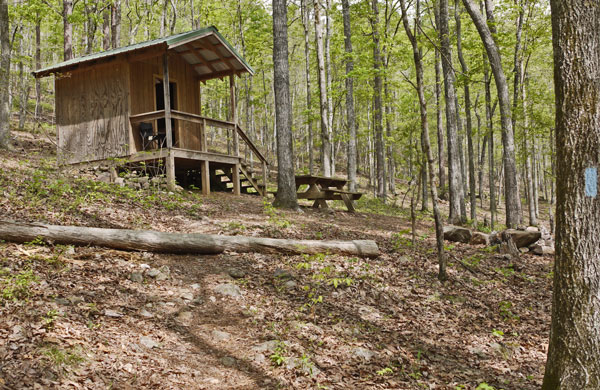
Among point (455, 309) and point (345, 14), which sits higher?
point (345, 14)

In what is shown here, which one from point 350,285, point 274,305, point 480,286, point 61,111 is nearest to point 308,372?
point 274,305

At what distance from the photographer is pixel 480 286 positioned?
677 centimetres

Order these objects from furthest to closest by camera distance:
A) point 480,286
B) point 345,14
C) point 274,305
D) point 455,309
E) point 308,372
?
point 345,14 < point 480,286 < point 455,309 < point 274,305 < point 308,372

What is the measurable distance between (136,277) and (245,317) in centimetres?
154

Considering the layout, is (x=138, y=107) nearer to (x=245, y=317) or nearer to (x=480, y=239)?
(x=245, y=317)

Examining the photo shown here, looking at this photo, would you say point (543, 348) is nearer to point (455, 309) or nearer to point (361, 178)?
point (455, 309)

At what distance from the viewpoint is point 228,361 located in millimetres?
3855

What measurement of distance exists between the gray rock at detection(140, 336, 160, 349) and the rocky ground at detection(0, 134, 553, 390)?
17mm

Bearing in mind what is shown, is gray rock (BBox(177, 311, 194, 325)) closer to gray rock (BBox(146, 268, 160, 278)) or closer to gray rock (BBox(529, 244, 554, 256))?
gray rock (BBox(146, 268, 160, 278))

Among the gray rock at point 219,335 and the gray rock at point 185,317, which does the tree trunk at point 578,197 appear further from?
the gray rock at point 185,317

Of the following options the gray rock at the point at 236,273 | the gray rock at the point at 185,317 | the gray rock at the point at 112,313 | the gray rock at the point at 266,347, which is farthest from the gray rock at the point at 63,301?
the gray rock at the point at 236,273

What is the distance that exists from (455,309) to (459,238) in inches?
199

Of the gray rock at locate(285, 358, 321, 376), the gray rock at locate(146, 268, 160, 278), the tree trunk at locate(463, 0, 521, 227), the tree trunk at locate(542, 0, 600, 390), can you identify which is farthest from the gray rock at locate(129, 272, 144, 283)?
the tree trunk at locate(463, 0, 521, 227)

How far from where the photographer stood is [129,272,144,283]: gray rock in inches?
198
